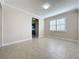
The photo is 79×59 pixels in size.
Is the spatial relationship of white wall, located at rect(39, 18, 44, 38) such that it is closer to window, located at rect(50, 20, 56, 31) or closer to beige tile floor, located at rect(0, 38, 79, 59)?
window, located at rect(50, 20, 56, 31)

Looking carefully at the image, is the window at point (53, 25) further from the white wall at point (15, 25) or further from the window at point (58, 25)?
the white wall at point (15, 25)

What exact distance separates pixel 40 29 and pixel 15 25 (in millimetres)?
3791

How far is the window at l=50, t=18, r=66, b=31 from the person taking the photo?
6.80 metres

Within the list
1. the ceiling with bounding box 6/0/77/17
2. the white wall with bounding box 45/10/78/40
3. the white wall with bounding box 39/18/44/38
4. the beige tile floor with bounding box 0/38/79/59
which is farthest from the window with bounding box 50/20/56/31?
the beige tile floor with bounding box 0/38/79/59

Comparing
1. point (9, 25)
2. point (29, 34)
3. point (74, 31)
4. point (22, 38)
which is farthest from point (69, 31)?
point (9, 25)

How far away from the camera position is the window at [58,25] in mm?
6801

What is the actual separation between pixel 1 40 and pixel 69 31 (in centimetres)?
533

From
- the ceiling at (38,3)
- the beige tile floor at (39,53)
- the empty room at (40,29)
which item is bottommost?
the beige tile floor at (39,53)

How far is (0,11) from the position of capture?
3.89m

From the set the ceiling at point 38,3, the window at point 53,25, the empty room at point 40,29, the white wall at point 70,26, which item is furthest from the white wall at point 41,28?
the ceiling at point 38,3

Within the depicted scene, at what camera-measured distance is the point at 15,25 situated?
4828mm

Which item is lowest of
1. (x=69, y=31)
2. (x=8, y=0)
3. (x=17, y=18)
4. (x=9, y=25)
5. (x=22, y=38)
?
(x=22, y=38)

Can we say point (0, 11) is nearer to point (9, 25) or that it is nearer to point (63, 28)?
point (9, 25)

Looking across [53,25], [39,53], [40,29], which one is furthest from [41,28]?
[39,53]
